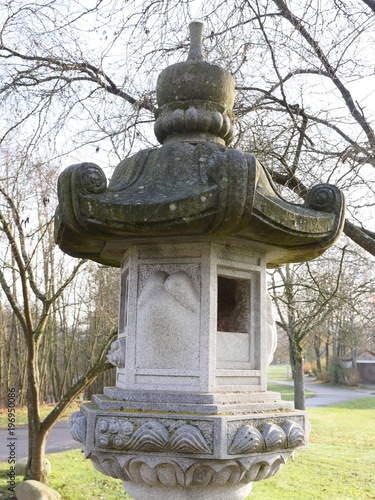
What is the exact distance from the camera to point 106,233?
104 inches

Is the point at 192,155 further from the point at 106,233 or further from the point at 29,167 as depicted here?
the point at 29,167

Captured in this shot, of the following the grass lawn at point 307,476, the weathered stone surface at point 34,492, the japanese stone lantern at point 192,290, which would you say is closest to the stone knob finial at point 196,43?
the japanese stone lantern at point 192,290

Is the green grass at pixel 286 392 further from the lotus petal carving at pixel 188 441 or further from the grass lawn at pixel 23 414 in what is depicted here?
the lotus petal carving at pixel 188 441

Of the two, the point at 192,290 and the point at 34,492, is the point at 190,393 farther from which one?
the point at 34,492

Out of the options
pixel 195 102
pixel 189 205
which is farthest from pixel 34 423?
pixel 189 205

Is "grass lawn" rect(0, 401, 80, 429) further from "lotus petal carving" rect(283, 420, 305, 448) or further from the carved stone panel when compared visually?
"lotus petal carving" rect(283, 420, 305, 448)

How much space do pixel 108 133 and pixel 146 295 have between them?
319 centimetres

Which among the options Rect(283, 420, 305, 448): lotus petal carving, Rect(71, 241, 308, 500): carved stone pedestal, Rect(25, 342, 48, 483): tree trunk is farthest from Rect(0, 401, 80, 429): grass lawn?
Rect(283, 420, 305, 448): lotus petal carving

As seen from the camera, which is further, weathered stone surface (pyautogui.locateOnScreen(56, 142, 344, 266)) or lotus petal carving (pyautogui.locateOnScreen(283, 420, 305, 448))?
lotus petal carving (pyautogui.locateOnScreen(283, 420, 305, 448))

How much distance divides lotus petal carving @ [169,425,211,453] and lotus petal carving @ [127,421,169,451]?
5 centimetres

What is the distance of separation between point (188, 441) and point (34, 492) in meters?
5.08

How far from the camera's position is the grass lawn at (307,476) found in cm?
731

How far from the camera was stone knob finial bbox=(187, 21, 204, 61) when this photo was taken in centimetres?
326

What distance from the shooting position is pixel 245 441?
2.47m
